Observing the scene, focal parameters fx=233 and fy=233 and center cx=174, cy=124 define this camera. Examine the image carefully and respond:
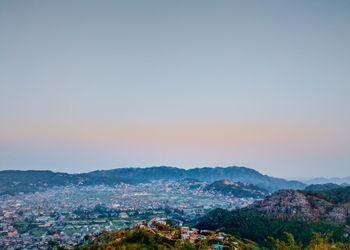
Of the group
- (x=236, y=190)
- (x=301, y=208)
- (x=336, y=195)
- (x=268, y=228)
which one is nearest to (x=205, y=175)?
(x=236, y=190)

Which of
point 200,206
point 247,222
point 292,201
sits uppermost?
point 292,201

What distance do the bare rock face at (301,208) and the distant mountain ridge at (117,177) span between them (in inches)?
3734

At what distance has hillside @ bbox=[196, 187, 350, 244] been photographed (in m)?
35.9

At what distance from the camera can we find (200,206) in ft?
273

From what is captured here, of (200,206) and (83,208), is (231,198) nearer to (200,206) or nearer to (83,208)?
(200,206)

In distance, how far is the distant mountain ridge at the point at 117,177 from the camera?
352 feet

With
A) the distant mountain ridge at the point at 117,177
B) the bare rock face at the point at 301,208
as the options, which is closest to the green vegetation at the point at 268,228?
the bare rock face at the point at 301,208

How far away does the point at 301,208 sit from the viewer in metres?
43.0

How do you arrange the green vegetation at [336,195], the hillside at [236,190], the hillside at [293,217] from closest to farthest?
the hillside at [293,217]
the green vegetation at [336,195]
the hillside at [236,190]

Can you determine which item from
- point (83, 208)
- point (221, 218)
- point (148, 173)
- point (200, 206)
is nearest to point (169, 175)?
point (148, 173)

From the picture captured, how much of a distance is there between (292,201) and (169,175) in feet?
485

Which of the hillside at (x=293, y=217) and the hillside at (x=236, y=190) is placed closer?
the hillside at (x=293, y=217)

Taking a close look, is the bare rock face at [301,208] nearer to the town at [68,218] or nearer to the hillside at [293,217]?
the hillside at [293,217]

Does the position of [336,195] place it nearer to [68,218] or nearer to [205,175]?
[68,218]
